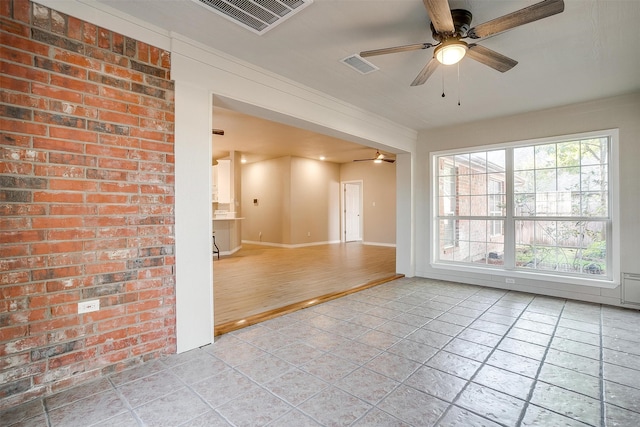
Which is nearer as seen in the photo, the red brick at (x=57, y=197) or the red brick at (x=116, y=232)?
the red brick at (x=57, y=197)

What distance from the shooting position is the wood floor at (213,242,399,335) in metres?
3.48

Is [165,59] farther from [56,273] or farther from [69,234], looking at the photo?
[56,273]

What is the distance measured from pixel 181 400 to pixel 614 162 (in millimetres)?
5105

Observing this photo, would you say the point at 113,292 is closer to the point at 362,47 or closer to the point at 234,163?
the point at 362,47

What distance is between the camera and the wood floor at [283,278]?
348cm

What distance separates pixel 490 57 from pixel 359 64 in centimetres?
110

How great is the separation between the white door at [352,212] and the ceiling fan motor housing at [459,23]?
324 inches

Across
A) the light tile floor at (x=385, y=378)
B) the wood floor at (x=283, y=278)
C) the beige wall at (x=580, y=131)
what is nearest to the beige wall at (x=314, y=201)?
the wood floor at (x=283, y=278)

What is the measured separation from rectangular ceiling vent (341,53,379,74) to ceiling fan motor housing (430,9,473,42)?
31.0 inches

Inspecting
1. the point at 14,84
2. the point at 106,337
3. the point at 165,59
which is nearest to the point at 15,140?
the point at 14,84

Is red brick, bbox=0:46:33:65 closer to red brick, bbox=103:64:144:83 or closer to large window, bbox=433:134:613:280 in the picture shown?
red brick, bbox=103:64:144:83

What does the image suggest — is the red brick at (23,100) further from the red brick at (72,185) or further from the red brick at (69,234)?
the red brick at (69,234)

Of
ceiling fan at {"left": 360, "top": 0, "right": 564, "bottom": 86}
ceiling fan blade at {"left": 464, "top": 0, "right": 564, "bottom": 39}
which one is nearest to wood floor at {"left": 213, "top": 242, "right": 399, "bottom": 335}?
ceiling fan at {"left": 360, "top": 0, "right": 564, "bottom": 86}

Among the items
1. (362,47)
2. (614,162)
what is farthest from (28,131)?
(614,162)
